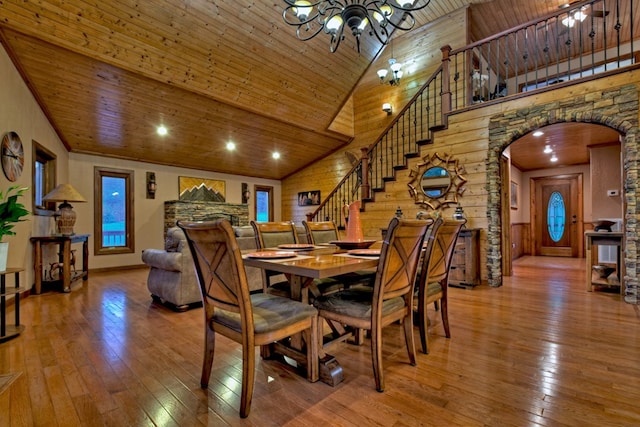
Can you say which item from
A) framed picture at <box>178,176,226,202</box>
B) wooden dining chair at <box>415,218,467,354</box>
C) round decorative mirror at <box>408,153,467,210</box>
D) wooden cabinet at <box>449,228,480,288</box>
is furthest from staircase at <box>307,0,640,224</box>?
wooden dining chair at <box>415,218,467,354</box>

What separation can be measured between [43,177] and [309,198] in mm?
5393

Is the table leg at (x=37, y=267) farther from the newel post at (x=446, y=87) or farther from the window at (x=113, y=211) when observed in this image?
the newel post at (x=446, y=87)

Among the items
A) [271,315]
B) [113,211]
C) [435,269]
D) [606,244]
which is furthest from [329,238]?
[113,211]

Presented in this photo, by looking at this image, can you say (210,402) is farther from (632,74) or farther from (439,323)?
(632,74)

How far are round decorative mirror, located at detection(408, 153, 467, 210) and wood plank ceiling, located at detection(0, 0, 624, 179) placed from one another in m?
2.61

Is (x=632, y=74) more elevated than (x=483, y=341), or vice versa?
(x=632, y=74)

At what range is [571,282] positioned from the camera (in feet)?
14.9

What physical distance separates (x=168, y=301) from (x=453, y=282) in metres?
3.73

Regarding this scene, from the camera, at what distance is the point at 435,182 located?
489cm

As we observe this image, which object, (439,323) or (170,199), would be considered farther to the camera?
(170,199)

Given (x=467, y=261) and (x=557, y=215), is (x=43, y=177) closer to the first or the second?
(x=467, y=261)

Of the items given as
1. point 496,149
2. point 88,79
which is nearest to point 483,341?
point 496,149

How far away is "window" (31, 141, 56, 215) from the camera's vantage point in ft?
14.5

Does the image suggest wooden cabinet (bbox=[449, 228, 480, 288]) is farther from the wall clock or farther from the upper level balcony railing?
the wall clock
